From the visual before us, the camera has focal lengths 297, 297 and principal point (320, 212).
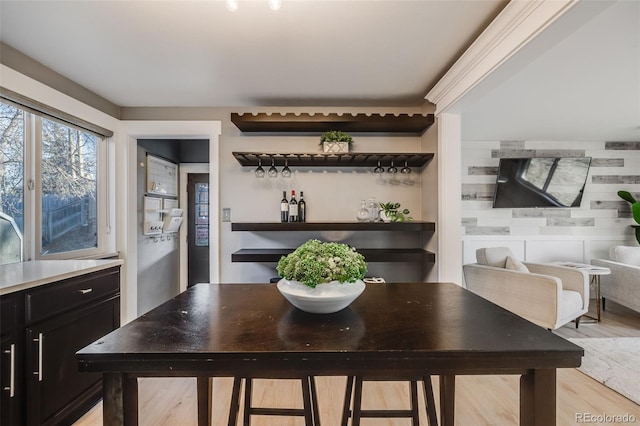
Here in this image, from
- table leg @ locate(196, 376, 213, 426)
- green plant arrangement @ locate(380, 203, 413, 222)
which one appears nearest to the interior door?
green plant arrangement @ locate(380, 203, 413, 222)

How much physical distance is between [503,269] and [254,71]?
319 cm

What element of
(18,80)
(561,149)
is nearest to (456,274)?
(561,149)

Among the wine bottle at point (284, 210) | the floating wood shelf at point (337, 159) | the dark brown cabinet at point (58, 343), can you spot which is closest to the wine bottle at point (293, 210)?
the wine bottle at point (284, 210)

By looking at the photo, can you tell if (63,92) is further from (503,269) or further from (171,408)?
(503,269)

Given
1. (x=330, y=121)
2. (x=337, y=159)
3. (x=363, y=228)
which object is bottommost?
(x=363, y=228)

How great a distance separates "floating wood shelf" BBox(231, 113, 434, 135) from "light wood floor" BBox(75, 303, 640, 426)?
2.13m

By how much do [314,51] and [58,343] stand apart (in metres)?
2.31

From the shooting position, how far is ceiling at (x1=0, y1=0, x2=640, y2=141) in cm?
157

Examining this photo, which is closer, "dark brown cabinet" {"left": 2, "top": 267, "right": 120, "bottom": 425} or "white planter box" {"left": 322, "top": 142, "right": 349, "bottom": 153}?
"dark brown cabinet" {"left": 2, "top": 267, "right": 120, "bottom": 425}

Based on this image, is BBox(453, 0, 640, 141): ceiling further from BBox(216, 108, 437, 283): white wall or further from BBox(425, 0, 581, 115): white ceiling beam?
BBox(216, 108, 437, 283): white wall

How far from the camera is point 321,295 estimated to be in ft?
3.48

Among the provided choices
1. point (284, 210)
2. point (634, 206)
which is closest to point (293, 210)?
point (284, 210)

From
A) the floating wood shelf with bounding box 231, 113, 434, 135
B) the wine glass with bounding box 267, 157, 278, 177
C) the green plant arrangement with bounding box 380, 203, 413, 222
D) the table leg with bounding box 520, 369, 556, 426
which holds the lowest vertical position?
the table leg with bounding box 520, 369, 556, 426

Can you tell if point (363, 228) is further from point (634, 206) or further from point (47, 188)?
point (634, 206)
